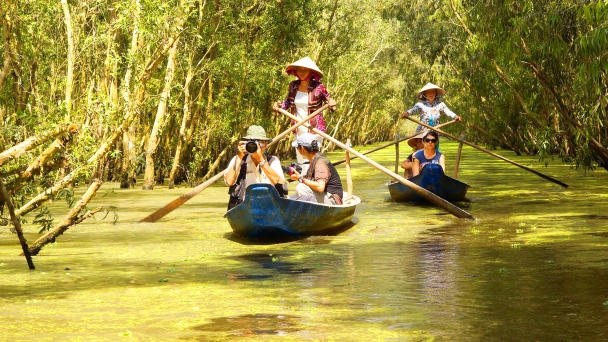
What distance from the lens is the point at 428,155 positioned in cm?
1516

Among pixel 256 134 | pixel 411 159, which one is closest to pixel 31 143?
pixel 256 134

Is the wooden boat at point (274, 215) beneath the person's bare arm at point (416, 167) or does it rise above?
beneath

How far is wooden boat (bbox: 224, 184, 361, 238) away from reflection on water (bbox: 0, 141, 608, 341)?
15 centimetres

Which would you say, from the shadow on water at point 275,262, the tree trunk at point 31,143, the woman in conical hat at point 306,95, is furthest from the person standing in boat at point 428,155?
the tree trunk at point 31,143

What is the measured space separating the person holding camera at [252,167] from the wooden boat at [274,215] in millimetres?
524

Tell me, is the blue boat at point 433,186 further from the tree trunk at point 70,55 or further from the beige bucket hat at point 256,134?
the tree trunk at point 70,55

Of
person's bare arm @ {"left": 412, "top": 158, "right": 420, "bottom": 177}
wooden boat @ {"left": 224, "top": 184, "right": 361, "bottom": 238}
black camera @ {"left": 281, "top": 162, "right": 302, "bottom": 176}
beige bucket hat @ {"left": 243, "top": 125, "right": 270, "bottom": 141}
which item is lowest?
wooden boat @ {"left": 224, "top": 184, "right": 361, "bottom": 238}

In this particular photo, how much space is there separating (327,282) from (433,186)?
23.1ft

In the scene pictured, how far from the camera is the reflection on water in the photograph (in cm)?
604

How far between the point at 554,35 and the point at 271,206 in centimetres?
776

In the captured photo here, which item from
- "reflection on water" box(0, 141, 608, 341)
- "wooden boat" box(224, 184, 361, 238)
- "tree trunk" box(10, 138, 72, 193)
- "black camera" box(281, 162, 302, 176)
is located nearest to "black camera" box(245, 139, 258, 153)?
"black camera" box(281, 162, 302, 176)

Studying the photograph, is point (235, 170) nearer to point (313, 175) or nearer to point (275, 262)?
point (313, 175)

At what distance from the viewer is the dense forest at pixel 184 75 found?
1229cm

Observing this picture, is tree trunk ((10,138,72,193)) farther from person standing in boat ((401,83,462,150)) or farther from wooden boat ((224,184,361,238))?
person standing in boat ((401,83,462,150))
